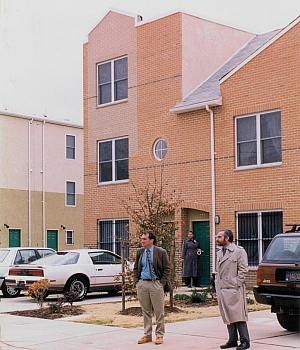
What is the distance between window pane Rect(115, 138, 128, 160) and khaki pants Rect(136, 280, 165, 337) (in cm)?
1354

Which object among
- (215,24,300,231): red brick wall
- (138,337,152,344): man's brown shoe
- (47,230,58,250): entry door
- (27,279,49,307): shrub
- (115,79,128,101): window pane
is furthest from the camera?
(47,230,58,250): entry door

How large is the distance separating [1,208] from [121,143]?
1257 centimetres

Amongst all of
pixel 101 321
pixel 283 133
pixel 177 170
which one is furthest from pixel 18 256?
pixel 283 133

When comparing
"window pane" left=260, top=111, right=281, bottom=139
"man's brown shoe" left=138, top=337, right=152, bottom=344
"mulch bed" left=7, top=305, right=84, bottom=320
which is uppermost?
"window pane" left=260, top=111, right=281, bottom=139

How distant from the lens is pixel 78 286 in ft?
58.7

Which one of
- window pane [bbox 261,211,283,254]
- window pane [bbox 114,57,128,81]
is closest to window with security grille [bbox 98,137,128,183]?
window pane [bbox 114,57,128,81]

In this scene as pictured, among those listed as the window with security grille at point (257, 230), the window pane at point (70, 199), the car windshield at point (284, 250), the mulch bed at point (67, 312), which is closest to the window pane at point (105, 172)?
the window with security grille at point (257, 230)

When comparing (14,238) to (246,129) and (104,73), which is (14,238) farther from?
(246,129)

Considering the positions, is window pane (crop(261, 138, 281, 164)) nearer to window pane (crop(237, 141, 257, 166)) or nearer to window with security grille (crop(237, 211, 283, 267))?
window pane (crop(237, 141, 257, 166))

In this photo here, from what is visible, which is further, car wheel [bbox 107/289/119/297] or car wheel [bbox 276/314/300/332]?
car wheel [bbox 107/289/119/297]

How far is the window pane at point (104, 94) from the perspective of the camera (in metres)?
24.9

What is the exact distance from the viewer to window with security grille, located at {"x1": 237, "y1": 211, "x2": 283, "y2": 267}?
19.2 meters

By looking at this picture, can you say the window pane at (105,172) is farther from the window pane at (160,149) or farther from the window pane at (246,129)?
the window pane at (246,129)

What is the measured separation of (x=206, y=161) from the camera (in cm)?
2105
